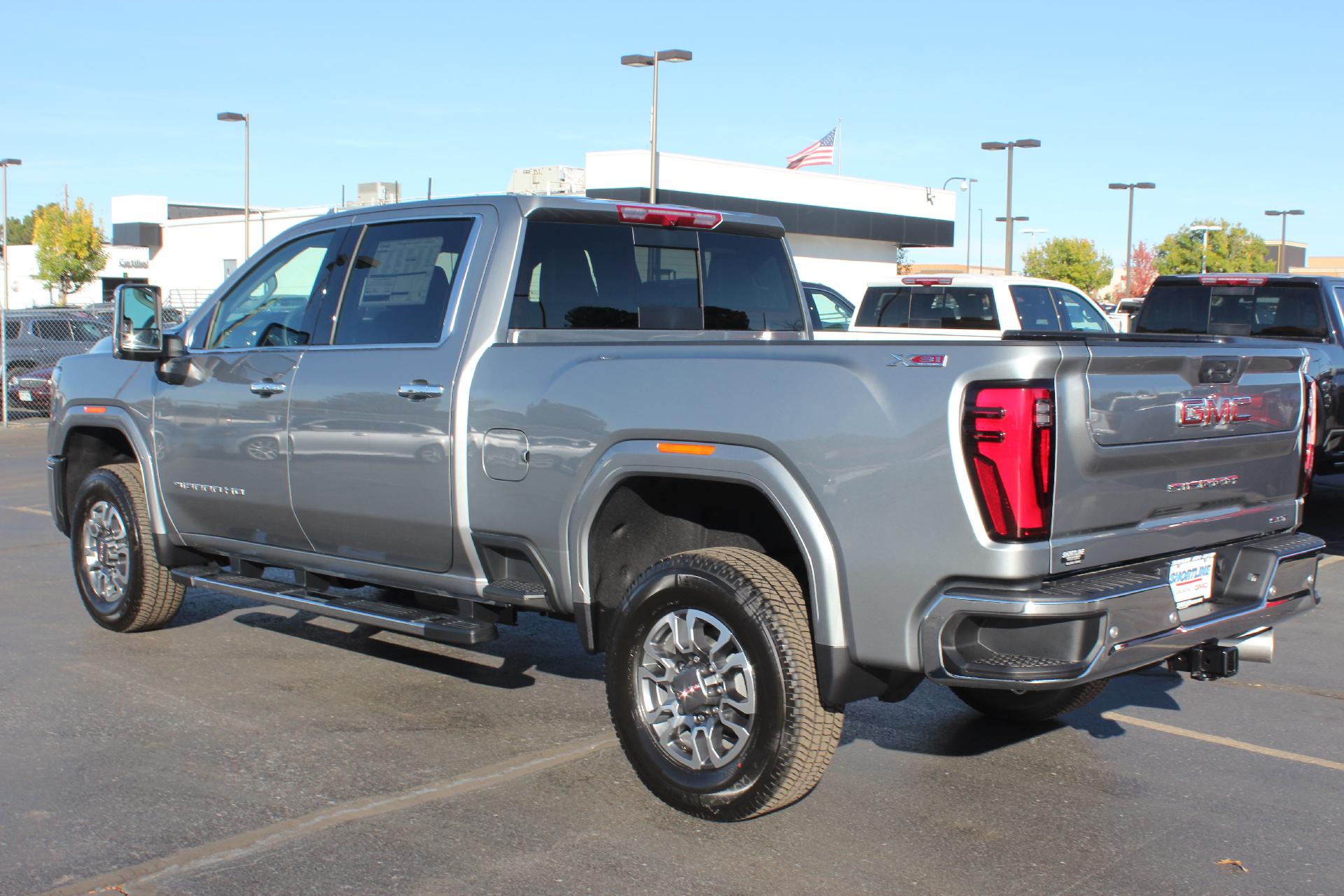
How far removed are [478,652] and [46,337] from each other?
2034 cm

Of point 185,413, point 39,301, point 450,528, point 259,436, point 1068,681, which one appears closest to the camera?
point 1068,681

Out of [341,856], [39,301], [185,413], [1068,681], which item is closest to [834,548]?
[1068,681]

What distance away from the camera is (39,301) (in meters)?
69.4

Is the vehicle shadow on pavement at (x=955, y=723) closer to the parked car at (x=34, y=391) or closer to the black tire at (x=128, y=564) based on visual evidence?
the black tire at (x=128, y=564)

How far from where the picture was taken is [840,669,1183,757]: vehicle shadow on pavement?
5.43 meters

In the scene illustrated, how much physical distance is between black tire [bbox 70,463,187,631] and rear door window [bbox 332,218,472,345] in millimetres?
1818

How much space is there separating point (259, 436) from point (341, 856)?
8.24 ft

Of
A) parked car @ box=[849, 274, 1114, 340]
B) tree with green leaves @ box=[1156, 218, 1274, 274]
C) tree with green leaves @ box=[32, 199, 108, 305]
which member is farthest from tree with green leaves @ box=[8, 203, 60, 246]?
parked car @ box=[849, 274, 1114, 340]

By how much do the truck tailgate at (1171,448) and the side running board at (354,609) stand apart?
92.4 inches

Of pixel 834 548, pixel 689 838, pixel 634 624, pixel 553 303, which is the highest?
pixel 553 303

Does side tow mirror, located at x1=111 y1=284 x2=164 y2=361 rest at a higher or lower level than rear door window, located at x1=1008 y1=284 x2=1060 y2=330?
A: lower

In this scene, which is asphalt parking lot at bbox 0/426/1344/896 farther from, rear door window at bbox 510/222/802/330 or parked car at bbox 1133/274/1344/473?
parked car at bbox 1133/274/1344/473

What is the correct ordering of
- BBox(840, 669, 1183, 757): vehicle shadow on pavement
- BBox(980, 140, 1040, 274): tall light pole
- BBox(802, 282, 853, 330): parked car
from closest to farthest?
BBox(840, 669, 1183, 757): vehicle shadow on pavement, BBox(802, 282, 853, 330): parked car, BBox(980, 140, 1040, 274): tall light pole

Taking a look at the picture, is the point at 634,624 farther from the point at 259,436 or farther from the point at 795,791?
the point at 259,436
